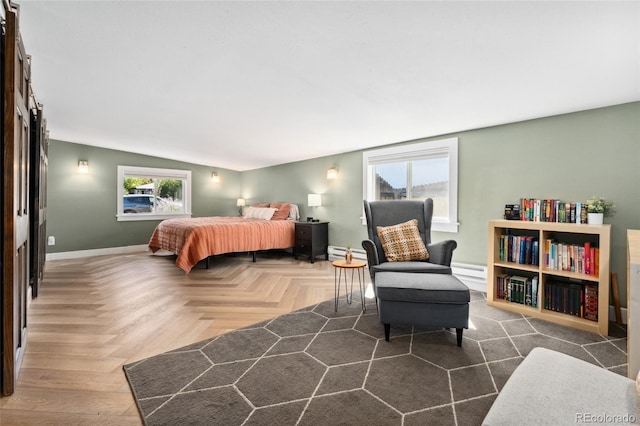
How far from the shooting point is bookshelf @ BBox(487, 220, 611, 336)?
2.38 metres

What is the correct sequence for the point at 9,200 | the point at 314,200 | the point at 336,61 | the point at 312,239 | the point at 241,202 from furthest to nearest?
the point at 241,202, the point at 314,200, the point at 312,239, the point at 336,61, the point at 9,200

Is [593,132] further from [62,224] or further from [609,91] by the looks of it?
[62,224]

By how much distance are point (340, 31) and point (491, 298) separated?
9.14 feet

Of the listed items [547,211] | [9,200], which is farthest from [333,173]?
[9,200]

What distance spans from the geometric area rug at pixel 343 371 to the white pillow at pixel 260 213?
353cm

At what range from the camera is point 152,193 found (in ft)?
21.6

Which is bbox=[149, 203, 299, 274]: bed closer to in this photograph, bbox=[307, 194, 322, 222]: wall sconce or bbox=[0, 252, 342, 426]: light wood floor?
bbox=[0, 252, 342, 426]: light wood floor

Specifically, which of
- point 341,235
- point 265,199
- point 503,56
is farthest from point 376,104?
point 265,199

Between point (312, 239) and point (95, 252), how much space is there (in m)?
4.22

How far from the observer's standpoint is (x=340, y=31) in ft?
6.21

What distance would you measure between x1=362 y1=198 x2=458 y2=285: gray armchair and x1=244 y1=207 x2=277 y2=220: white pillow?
9.61 ft

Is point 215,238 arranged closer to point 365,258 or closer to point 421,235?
point 365,258

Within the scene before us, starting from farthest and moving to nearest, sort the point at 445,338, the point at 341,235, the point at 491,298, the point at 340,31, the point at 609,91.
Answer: the point at 341,235, the point at 491,298, the point at 609,91, the point at 445,338, the point at 340,31

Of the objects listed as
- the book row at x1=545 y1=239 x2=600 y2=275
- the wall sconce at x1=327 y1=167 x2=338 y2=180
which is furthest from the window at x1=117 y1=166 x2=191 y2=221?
the book row at x1=545 y1=239 x2=600 y2=275
